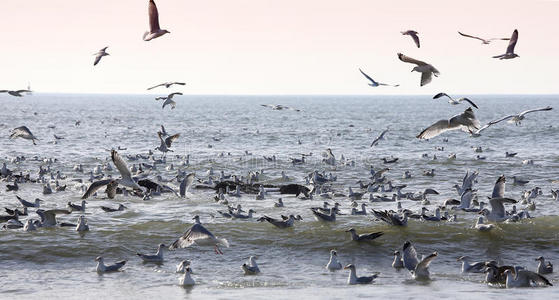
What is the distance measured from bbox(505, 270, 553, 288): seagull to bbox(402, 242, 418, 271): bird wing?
2.27 m

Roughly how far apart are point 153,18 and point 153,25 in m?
0.15

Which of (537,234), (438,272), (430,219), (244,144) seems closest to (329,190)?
(430,219)

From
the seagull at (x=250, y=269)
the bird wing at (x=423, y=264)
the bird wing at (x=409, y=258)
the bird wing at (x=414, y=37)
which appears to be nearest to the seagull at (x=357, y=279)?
the bird wing at (x=423, y=264)

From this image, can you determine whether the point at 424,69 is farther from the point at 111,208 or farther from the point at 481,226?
the point at 111,208

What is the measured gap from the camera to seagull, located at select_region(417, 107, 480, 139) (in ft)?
53.0

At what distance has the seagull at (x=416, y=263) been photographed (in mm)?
16031

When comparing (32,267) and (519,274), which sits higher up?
(519,274)

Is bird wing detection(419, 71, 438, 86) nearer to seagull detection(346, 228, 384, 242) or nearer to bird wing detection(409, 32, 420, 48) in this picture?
bird wing detection(409, 32, 420, 48)

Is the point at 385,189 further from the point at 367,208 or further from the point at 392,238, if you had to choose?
the point at 392,238

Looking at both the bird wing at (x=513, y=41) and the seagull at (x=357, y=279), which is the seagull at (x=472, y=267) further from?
the bird wing at (x=513, y=41)

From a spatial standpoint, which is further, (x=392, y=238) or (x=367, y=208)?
(x=367, y=208)

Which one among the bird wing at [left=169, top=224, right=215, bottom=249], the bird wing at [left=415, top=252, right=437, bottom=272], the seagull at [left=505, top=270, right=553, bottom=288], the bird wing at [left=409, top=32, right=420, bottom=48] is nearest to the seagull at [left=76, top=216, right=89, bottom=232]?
the bird wing at [left=169, top=224, right=215, bottom=249]

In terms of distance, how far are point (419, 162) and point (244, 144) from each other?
67.4ft

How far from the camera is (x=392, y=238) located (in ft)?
67.5
